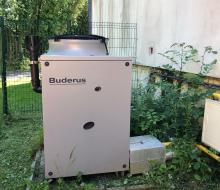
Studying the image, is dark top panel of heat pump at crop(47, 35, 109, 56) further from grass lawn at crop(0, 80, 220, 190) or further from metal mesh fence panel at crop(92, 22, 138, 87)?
metal mesh fence panel at crop(92, 22, 138, 87)

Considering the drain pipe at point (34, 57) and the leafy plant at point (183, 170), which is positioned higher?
the drain pipe at point (34, 57)

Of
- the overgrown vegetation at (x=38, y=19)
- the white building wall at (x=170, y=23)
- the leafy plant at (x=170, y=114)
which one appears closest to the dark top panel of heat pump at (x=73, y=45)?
the leafy plant at (x=170, y=114)

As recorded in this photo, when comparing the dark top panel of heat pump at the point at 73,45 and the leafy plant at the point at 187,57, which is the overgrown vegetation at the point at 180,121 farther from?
the dark top panel of heat pump at the point at 73,45

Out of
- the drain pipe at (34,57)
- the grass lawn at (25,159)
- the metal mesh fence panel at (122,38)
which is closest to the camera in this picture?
the grass lawn at (25,159)

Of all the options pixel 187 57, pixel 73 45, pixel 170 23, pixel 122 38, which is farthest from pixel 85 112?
pixel 122 38

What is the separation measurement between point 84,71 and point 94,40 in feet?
1.94

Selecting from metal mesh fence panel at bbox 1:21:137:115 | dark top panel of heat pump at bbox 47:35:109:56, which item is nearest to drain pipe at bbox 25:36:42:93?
dark top panel of heat pump at bbox 47:35:109:56

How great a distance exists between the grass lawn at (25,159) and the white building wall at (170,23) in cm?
145

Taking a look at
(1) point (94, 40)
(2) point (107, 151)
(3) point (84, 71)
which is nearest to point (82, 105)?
(3) point (84, 71)

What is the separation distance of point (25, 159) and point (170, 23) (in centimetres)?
267

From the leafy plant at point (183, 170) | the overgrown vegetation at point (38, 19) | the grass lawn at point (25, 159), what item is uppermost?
the overgrown vegetation at point (38, 19)

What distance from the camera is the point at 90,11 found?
9.30 m

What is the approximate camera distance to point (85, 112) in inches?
101

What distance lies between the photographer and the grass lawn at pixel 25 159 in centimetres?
267
